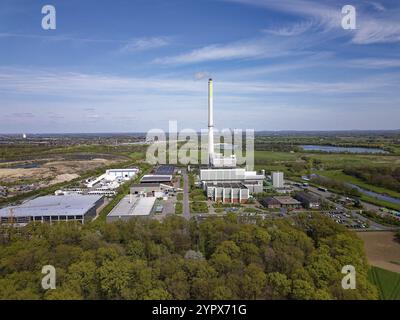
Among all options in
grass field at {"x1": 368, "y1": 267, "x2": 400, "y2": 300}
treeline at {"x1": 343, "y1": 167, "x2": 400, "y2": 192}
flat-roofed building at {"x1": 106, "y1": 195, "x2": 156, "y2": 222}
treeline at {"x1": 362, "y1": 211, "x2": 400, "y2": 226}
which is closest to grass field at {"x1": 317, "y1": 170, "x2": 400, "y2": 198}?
treeline at {"x1": 343, "y1": 167, "x2": 400, "y2": 192}

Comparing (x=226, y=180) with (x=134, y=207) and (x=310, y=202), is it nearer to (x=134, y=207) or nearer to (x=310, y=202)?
(x=310, y=202)

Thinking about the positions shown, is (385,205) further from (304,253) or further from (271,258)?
(271,258)

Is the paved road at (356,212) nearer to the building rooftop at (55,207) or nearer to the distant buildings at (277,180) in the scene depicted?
the distant buildings at (277,180)

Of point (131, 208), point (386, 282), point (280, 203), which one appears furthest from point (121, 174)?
point (386, 282)

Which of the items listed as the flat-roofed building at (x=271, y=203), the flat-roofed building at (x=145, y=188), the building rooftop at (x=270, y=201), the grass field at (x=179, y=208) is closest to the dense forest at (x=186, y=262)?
the grass field at (x=179, y=208)

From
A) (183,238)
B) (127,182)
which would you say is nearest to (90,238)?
(183,238)

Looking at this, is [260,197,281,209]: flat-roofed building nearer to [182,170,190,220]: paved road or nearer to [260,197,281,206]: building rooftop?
[260,197,281,206]: building rooftop
